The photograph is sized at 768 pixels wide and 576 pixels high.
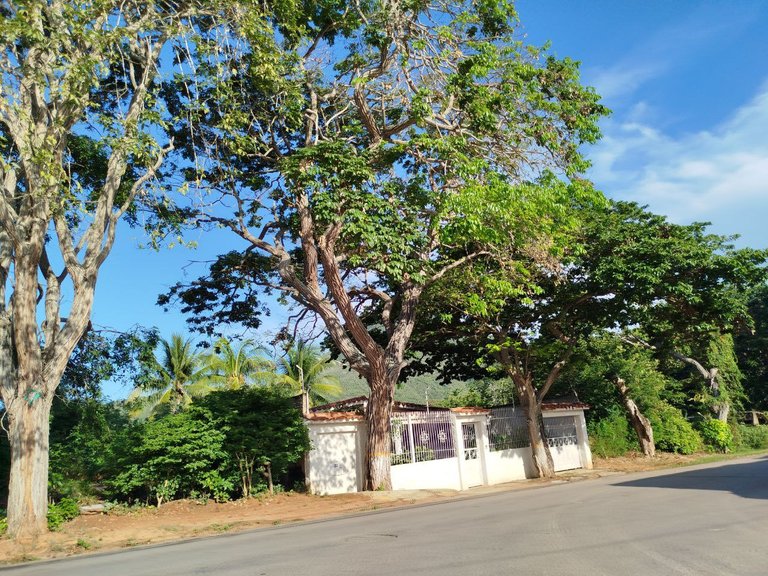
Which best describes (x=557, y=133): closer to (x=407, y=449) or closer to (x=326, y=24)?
(x=326, y=24)

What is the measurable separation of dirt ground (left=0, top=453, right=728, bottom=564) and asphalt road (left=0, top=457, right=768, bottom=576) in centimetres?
136

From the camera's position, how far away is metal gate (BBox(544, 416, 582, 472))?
24125 mm

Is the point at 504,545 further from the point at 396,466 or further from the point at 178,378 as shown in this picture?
the point at 178,378

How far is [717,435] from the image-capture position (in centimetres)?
3036

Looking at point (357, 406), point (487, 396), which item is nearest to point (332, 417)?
point (357, 406)

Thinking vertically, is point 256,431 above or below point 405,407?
below

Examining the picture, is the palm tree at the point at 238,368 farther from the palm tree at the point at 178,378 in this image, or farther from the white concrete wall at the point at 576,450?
the white concrete wall at the point at 576,450

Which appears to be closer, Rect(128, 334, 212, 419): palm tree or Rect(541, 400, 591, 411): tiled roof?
Rect(541, 400, 591, 411): tiled roof

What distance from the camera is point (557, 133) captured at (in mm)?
15820

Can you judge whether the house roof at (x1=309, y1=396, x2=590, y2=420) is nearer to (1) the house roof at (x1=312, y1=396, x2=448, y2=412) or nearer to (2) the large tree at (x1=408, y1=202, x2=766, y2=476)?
(1) the house roof at (x1=312, y1=396, x2=448, y2=412)

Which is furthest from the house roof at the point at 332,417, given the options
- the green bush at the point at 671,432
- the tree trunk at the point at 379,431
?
the green bush at the point at 671,432

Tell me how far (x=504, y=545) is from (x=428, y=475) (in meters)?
11.4

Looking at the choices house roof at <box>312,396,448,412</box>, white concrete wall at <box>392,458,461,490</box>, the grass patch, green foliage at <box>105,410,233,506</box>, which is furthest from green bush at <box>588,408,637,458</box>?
the grass patch

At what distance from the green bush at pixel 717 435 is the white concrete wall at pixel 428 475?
17891 mm
